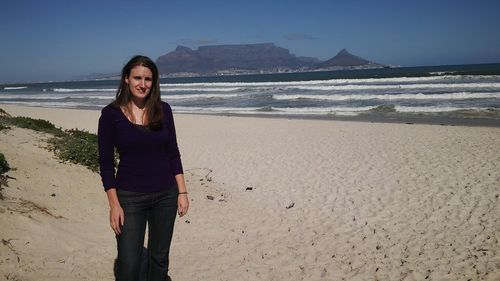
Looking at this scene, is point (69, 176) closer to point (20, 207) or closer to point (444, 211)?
point (20, 207)

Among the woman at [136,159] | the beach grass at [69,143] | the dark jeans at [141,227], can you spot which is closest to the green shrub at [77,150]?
the beach grass at [69,143]

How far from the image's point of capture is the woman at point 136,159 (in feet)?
8.08

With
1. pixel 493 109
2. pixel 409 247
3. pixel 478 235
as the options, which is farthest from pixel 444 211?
pixel 493 109

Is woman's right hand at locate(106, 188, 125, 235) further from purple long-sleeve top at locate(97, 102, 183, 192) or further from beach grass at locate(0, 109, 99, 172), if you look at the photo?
Answer: beach grass at locate(0, 109, 99, 172)

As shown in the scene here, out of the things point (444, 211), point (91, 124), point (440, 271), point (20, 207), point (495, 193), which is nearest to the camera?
point (440, 271)

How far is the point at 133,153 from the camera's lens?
2.51 meters

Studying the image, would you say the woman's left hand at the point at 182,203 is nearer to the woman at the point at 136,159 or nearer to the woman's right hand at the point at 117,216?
the woman at the point at 136,159

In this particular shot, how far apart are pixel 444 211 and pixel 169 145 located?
574 cm

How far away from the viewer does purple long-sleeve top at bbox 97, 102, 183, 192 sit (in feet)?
8.00

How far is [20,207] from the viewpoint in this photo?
5.06m

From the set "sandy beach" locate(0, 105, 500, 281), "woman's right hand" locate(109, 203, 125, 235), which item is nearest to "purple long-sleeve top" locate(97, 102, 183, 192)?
"woman's right hand" locate(109, 203, 125, 235)

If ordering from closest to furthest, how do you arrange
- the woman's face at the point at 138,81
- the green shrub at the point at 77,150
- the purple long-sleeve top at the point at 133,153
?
the purple long-sleeve top at the point at 133,153, the woman's face at the point at 138,81, the green shrub at the point at 77,150

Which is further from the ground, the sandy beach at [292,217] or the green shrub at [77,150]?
the green shrub at [77,150]

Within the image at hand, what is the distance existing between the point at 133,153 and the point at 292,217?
463 cm
